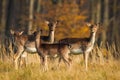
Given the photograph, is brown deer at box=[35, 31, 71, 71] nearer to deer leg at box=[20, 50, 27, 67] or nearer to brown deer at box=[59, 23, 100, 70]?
brown deer at box=[59, 23, 100, 70]

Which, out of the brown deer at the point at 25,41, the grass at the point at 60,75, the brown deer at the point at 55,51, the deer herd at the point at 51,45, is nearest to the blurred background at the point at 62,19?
the brown deer at the point at 25,41

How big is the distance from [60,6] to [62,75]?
2685cm

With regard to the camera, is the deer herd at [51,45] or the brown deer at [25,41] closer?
the deer herd at [51,45]

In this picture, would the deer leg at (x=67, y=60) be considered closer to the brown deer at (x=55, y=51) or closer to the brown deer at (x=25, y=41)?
the brown deer at (x=55, y=51)

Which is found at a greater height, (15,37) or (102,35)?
(15,37)

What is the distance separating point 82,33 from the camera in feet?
121

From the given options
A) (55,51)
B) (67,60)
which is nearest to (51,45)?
(55,51)

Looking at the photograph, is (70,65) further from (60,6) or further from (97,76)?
(60,6)

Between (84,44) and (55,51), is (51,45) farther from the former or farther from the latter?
(84,44)

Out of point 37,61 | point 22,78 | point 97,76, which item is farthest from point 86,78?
point 37,61

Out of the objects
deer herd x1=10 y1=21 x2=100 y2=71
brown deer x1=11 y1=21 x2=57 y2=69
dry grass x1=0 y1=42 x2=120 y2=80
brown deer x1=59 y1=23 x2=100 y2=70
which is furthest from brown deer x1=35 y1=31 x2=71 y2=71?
brown deer x1=59 y1=23 x2=100 y2=70

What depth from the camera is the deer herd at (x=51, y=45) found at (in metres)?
14.4

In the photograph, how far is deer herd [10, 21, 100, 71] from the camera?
14.4 meters

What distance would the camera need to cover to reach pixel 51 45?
568 inches
